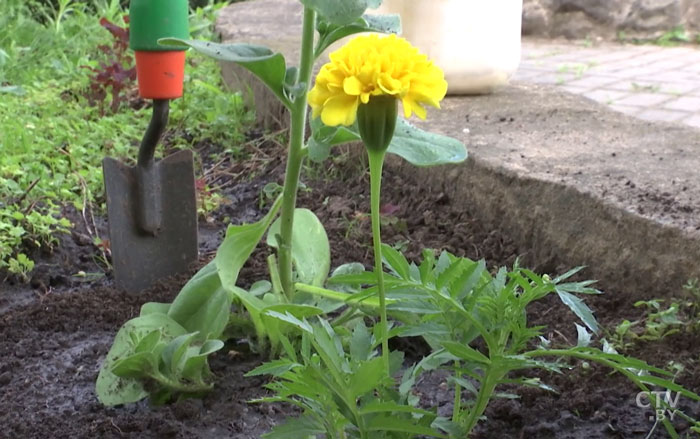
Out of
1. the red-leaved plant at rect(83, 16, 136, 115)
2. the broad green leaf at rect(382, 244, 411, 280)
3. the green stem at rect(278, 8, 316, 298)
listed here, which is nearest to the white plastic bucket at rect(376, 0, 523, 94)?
the red-leaved plant at rect(83, 16, 136, 115)

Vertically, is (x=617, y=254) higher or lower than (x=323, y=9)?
lower

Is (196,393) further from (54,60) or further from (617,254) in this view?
(54,60)

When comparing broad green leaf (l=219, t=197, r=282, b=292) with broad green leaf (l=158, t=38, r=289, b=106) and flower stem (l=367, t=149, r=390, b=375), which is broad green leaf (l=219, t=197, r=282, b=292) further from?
flower stem (l=367, t=149, r=390, b=375)

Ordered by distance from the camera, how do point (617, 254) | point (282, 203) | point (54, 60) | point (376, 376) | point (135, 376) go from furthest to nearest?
point (54, 60) → point (617, 254) → point (282, 203) → point (135, 376) → point (376, 376)

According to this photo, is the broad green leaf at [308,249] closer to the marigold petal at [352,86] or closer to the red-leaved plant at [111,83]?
the marigold petal at [352,86]

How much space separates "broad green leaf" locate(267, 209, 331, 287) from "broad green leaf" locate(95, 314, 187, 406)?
0.26 metres

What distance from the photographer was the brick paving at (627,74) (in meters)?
4.25

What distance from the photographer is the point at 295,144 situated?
1582 mm

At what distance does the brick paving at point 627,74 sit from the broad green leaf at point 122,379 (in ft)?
9.24

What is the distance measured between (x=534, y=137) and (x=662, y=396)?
111 centimetres

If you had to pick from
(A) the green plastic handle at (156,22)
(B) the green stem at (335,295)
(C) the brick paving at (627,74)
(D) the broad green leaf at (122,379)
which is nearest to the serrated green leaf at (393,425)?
(B) the green stem at (335,295)

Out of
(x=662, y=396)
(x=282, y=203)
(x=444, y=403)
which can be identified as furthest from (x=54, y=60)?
(x=662, y=396)

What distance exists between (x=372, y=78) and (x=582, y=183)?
1.04 meters

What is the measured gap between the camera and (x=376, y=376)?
40.7 inches
